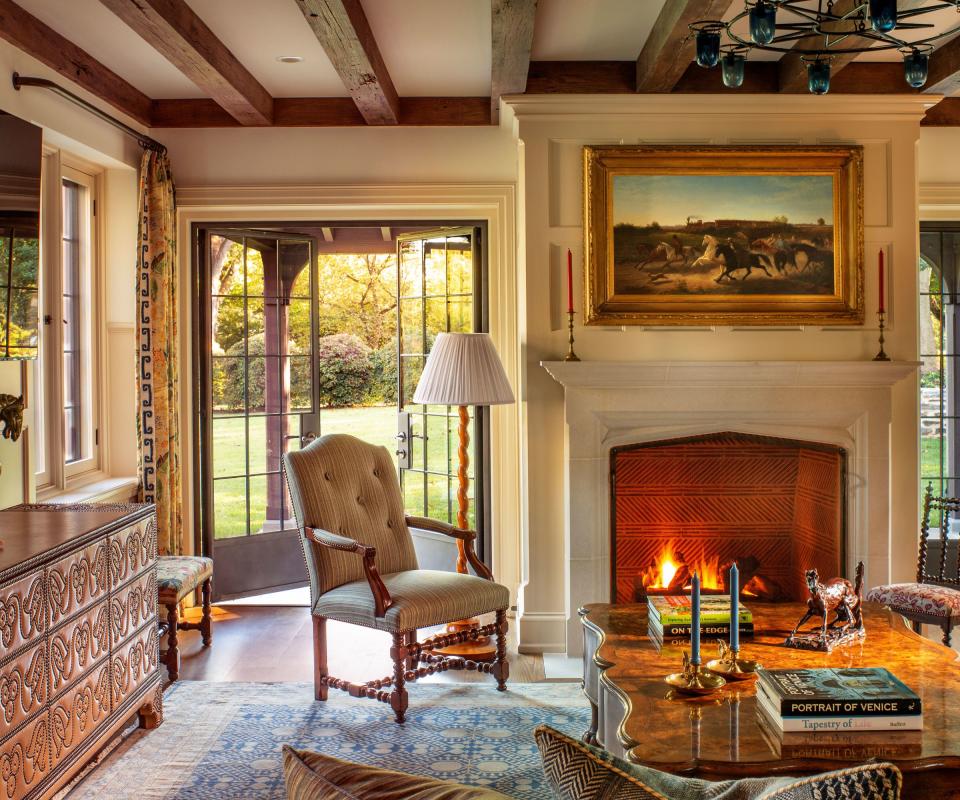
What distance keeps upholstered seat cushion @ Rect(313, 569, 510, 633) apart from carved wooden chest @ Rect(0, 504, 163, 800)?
2.33ft

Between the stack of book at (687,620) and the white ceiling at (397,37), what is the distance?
2.25 m

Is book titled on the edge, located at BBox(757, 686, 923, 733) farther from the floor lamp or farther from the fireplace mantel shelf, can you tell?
the fireplace mantel shelf

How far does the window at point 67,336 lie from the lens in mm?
4270

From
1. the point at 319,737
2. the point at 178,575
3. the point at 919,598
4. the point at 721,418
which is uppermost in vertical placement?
the point at 721,418

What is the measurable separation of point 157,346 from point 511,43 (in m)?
2.33

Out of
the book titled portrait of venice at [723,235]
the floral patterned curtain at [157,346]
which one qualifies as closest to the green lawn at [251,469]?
the floral patterned curtain at [157,346]

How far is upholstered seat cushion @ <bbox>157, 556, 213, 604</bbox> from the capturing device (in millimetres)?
3947

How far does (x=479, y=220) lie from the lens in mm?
5066

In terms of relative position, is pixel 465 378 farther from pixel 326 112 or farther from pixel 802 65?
pixel 802 65

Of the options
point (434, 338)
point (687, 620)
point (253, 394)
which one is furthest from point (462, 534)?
point (253, 394)

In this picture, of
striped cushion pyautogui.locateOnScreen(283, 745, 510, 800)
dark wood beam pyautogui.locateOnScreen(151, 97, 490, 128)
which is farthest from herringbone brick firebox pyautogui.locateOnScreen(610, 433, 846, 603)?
striped cushion pyautogui.locateOnScreen(283, 745, 510, 800)

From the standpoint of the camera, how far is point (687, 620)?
9.95 ft

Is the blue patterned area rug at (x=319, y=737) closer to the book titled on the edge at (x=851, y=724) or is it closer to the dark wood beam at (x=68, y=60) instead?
the book titled on the edge at (x=851, y=724)

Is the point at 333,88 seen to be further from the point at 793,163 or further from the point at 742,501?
the point at 742,501
